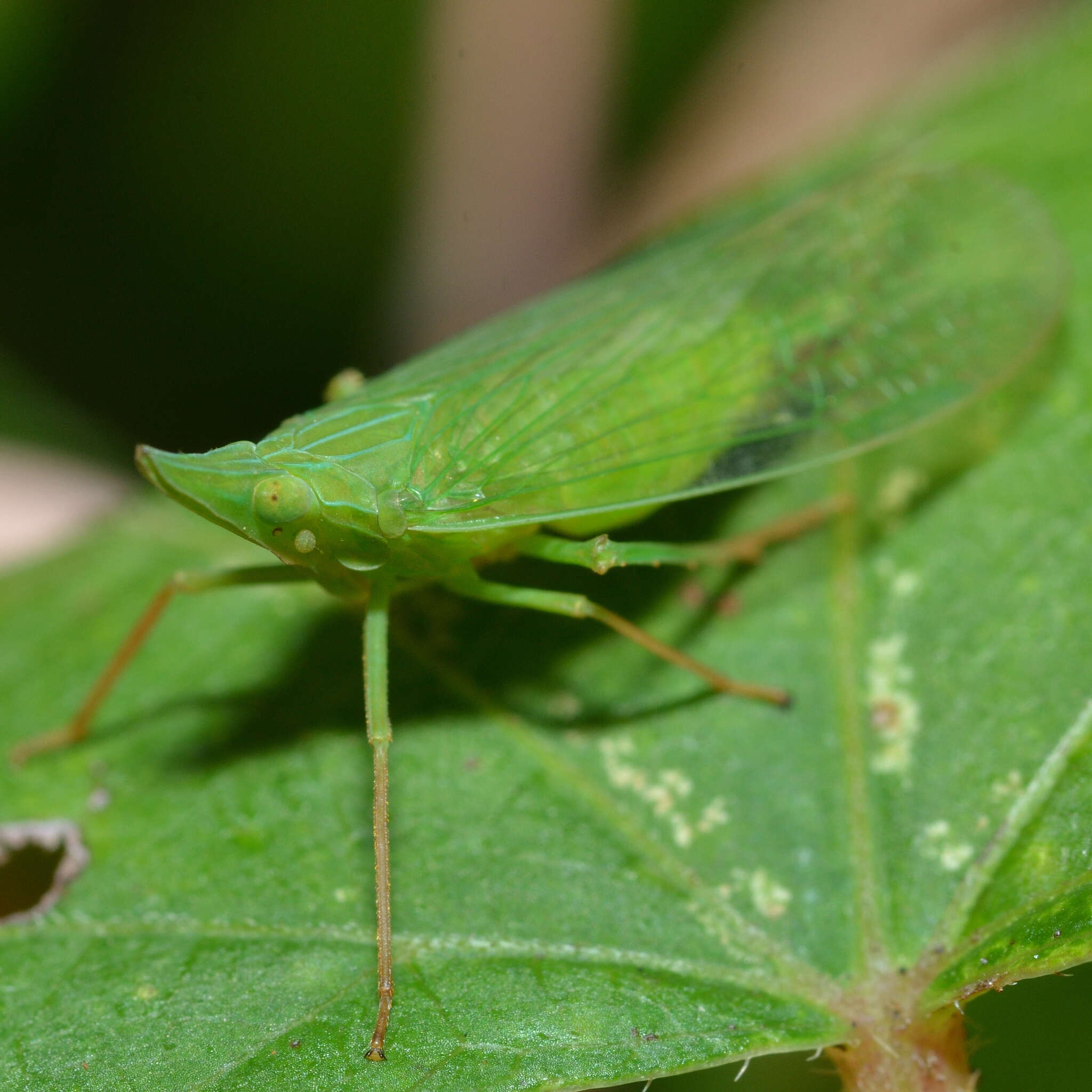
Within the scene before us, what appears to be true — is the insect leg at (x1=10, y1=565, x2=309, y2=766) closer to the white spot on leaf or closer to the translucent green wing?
the translucent green wing

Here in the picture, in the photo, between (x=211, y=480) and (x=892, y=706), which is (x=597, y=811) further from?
(x=211, y=480)

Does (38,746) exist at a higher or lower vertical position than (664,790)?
higher

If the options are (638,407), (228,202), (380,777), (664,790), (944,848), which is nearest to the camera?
(944,848)

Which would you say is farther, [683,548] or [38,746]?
[38,746]

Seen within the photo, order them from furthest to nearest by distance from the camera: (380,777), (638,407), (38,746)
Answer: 1. (38,746)
2. (638,407)
3. (380,777)

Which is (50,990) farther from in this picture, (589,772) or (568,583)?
(568,583)

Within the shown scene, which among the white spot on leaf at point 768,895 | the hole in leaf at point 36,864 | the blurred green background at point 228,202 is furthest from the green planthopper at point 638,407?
the blurred green background at point 228,202

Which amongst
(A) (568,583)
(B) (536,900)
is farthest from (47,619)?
(B) (536,900)

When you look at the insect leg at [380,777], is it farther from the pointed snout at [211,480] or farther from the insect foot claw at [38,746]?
the insect foot claw at [38,746]

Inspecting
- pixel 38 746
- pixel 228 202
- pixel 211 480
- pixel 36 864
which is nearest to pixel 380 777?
pixel 211 480
